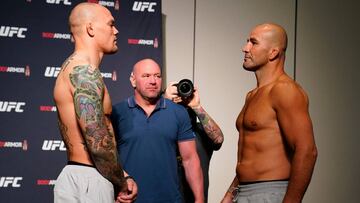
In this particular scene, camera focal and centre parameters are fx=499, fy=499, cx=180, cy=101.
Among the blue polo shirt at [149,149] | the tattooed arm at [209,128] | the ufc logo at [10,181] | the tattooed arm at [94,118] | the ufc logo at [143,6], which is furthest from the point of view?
the ufc logo at [143,6]

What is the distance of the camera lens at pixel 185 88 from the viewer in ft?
10.1

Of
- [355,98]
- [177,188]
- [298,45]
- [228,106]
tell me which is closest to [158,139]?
→ [177,188]

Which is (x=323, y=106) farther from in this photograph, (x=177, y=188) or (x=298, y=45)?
(x=177, y=188)

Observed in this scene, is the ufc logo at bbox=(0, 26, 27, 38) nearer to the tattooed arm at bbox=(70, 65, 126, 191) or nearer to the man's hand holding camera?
the man's hand holding camera

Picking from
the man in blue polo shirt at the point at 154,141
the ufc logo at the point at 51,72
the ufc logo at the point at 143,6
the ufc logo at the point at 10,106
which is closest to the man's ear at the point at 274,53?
the man in blue polo shirt at the point at 154,141

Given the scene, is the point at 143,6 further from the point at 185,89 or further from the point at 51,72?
the point at 185,89

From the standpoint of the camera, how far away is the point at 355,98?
447cm

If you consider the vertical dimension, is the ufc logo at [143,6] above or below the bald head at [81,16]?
above

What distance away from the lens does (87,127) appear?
1.98 m

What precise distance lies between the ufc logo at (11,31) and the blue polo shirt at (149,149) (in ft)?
3.90

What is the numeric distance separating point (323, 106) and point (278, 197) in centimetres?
244

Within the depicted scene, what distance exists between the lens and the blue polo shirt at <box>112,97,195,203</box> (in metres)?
2.73

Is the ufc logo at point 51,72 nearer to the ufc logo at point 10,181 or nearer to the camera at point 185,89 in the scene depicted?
the ufc logo at point 10,181

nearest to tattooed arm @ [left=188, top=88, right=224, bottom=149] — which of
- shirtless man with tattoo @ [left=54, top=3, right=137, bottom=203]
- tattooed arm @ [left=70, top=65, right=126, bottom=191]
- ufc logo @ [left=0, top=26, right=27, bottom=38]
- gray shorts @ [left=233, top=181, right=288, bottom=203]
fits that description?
gray shorts @ [left=233, top=181, right=288, bottom=203]
